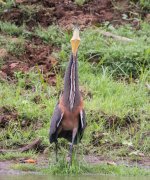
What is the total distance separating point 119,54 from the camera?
37.0 feet

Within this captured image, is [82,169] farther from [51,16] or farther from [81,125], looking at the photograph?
[51,16]

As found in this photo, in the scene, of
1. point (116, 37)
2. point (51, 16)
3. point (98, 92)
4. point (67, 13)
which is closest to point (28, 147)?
point (98, 92)

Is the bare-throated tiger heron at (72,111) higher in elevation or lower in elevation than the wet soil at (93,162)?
higher

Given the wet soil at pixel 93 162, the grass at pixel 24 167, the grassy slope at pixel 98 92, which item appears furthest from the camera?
the grassy slope at pixel 98 92

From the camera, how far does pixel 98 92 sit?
10.5 meters

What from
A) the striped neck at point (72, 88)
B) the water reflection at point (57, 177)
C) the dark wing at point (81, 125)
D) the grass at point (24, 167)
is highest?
the striped neck at point (72, 88)

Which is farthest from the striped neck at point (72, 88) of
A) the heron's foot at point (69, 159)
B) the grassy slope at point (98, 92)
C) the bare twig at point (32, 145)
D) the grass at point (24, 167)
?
the bare twig at point (32, 145)

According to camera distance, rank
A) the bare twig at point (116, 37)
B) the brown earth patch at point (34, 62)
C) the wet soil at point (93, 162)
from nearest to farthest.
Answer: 1. the wet soil at point (93, 162)
2. the brown earth patch at point (34, 62)
3. the bare twig at point (116, 37)

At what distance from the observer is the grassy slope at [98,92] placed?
943 cm

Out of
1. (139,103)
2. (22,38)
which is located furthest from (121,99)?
(22,38)

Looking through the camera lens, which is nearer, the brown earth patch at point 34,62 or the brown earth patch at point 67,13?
the brown earth patch at point 34,62

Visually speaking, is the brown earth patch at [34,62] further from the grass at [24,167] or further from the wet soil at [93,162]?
the grass at [24,167]

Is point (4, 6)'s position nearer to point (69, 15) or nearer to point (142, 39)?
point (69, 15)

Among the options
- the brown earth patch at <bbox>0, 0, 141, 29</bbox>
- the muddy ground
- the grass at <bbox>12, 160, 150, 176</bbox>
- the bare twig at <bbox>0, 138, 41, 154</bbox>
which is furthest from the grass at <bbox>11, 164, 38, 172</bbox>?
the brown earth patch at <bbox>0, 0, 141, 29</bbox>
